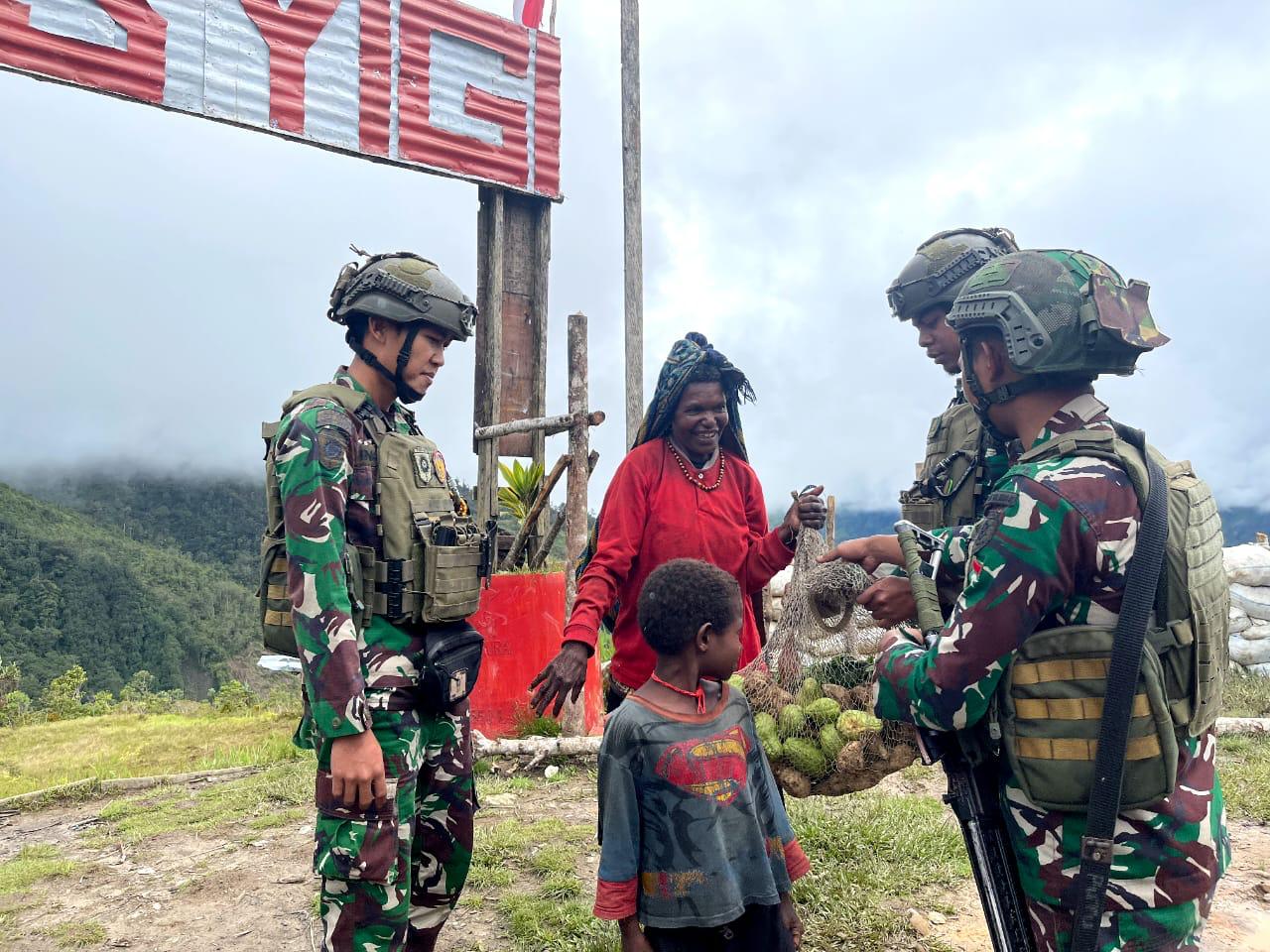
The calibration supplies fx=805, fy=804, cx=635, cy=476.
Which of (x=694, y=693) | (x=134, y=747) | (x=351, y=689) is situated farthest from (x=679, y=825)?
(x=134, y=747)

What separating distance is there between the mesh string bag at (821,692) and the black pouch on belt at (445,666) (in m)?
1.16

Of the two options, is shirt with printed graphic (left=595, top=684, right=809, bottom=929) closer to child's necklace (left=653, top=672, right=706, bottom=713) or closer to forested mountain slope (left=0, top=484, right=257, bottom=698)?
child's necklace (left=653, top=672, right=706, bottom=713)

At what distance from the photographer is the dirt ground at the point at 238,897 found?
390 cm

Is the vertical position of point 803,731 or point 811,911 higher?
point 803,731

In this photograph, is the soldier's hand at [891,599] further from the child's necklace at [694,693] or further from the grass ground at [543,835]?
the grass ground at [543,835]

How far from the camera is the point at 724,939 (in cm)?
243

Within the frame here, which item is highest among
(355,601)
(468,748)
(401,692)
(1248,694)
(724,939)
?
(355,601)

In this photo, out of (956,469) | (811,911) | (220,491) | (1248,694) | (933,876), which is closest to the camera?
(956,469)

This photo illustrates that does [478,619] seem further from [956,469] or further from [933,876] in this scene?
[956,469]

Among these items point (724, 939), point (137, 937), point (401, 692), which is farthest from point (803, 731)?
point (137, 937)

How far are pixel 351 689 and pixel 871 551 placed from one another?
1.65 m

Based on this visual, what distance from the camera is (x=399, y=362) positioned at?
9.34 ft

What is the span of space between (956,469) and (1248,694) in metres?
9.04

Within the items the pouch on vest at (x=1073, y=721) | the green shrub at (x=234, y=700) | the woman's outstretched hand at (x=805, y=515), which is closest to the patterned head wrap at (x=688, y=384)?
the woman's outstretched hand at (x=805, y=515)
